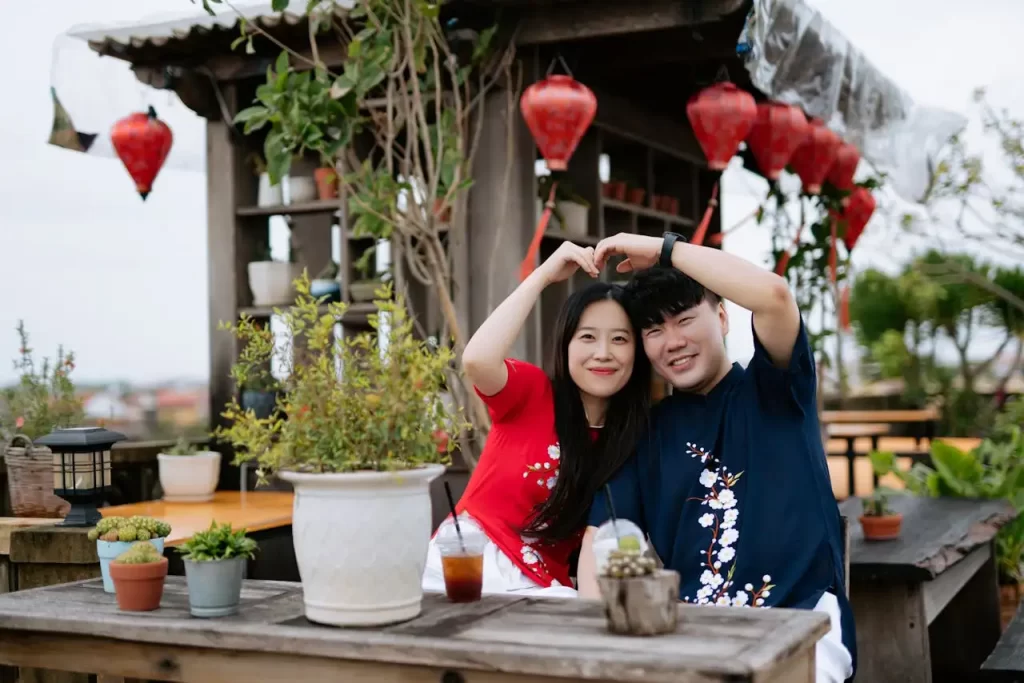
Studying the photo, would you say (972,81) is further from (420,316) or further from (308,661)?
(308,661)

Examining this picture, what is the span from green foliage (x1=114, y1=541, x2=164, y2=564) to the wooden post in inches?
54.0

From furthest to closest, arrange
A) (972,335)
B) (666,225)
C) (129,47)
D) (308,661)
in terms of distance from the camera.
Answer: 1. (972,335)
2. (666,225)
3. (129,47)
4. (308,661)

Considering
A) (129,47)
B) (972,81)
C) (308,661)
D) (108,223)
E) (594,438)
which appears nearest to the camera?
(308,661)

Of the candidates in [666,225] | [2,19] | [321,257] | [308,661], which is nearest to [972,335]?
[666,225]

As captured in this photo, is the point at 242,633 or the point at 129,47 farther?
the point at 129,47

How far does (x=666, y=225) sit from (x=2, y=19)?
348 centimetres

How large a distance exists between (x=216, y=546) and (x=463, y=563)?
0.42 meters

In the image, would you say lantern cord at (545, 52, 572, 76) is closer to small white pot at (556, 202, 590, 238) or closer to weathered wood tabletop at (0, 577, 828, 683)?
small white pot at (556, 202, 590, 238)

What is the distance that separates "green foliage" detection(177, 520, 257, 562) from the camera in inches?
72.6

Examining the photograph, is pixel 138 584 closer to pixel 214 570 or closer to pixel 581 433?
pixel 214 570

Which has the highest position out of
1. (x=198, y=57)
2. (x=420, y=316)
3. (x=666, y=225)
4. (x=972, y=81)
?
(x=972, y=81)

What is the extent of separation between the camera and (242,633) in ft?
5.71

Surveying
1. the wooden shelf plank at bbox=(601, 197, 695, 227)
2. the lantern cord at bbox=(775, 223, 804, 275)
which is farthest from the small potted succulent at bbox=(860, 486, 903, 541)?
the lantern cord at bbox=(775, 223, 804, 275)

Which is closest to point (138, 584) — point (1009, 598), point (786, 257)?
point (1009, 598)
